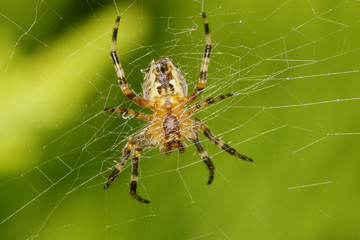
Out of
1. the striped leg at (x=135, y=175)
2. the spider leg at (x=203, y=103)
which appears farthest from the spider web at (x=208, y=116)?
the spider leg at (x=203, y=103)

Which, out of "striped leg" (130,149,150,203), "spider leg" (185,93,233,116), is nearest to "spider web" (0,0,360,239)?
"striped leg" (130,149,150,203)

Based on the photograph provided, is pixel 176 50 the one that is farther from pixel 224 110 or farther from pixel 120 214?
pixel 120 214

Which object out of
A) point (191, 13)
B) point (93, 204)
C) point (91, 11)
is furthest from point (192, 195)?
point (91, 11)

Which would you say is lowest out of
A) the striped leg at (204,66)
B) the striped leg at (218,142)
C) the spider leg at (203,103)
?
the striped leg at (218,142)

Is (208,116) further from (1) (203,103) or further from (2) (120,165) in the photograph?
(2) (120,165)

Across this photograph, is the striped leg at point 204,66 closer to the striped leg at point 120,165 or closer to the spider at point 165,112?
the spider at point 165,112

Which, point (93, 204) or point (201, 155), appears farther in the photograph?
point (201, 155)

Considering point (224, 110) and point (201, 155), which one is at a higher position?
point (224, 110)
